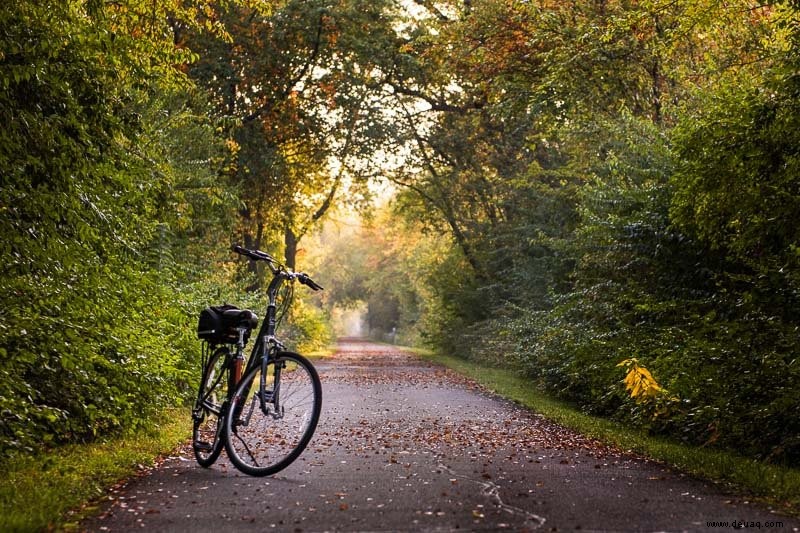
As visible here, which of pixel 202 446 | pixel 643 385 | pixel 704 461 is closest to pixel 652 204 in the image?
pixel 643 385

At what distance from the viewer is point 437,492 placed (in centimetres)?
612

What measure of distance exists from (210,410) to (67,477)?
147 centimetres

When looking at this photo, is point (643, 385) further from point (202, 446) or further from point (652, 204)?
point (202, 446)

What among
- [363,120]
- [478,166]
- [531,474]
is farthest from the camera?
[478,166]

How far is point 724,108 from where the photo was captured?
9.92 meters

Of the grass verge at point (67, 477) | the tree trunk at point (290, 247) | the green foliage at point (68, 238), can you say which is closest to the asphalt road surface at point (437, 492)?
the grass verge at point (67, 477)

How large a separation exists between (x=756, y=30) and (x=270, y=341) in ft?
45.2

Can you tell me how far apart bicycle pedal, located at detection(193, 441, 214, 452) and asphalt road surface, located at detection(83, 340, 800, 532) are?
185 millimetres

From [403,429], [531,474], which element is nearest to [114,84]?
[403,429]

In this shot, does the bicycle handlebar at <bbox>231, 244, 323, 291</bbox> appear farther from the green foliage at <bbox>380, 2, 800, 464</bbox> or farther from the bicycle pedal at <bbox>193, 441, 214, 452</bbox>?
the green foliage at <bbox>380, 2, 800, 464</bbox>

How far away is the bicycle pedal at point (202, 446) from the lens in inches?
288

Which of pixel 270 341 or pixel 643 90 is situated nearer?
pixel 270 341

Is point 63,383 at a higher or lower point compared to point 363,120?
lower

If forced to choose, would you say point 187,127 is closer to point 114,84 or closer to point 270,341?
point 114,84
